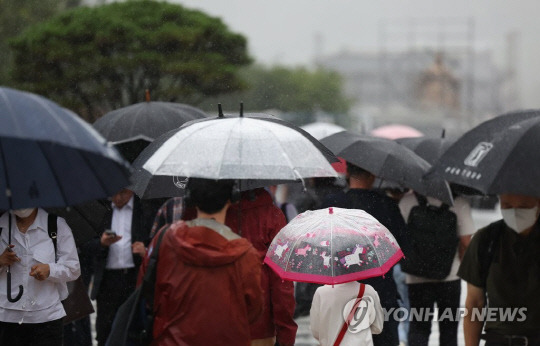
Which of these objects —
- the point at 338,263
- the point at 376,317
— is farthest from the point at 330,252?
the point at 376,317

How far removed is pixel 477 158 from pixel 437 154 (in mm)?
4650

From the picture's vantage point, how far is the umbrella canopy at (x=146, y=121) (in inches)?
312

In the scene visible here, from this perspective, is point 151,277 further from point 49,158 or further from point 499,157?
point 499,157

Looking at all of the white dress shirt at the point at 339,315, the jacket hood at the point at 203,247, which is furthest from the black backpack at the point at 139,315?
the white dress shirt at the point at 339,315

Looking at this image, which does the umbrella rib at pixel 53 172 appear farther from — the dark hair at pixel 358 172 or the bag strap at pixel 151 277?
the dark hair at pixel 358 172

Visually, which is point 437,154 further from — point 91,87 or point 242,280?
point 91,87

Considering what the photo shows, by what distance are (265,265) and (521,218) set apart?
Answer: 5.19 feet

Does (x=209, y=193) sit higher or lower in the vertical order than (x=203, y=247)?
higher

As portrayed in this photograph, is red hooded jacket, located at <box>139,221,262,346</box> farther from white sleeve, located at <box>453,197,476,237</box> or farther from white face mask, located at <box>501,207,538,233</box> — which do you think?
white sleeve, located at <box>453,197,476,237</box>

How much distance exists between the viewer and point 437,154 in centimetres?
887

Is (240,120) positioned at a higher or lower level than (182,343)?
higher

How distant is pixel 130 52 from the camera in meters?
22.6

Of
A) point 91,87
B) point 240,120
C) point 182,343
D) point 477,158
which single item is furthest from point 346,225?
point 91,87

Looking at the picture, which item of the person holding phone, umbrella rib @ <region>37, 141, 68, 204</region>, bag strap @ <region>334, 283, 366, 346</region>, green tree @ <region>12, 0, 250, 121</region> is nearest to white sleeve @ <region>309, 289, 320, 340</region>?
bag strap @ <region>334, 283, 366, 346</region>
